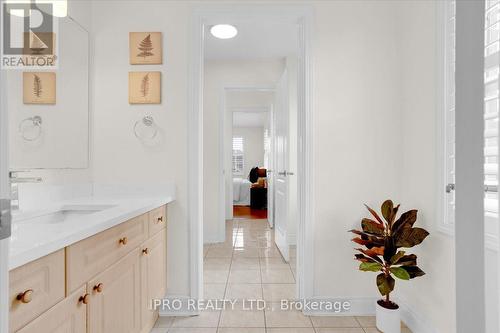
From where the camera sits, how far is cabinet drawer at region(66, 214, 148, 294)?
110cm

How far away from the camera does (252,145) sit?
1050cm

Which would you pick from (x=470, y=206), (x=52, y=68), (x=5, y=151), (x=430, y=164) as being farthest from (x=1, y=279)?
(x=430, y=164)

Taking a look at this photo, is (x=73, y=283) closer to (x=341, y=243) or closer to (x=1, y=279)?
(x=1, y=279)

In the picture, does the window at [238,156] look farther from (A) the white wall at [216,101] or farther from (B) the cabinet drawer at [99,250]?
(B) the cabinet drawer at [99,250]

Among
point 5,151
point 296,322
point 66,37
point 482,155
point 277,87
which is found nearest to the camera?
point 482,155

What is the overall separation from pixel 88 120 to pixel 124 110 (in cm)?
27

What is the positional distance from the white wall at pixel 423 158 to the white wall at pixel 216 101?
2.11 m

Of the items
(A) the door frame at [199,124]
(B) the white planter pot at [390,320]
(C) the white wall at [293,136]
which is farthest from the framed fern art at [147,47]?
(B) the white planter pot at [390,320]

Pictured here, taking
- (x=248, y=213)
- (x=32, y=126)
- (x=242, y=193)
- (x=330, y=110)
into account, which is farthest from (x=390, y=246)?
(x=242, y=193)

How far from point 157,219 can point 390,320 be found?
1.67 meters

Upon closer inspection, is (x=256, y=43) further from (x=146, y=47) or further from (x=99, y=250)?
(x=99, y=250)

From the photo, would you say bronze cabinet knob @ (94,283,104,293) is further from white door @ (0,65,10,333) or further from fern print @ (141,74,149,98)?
fern print @ (141,74,149,98)

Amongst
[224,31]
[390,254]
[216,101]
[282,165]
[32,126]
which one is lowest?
[390,254]

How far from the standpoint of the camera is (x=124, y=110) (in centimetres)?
230
